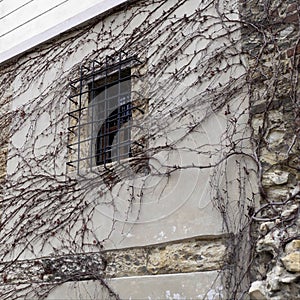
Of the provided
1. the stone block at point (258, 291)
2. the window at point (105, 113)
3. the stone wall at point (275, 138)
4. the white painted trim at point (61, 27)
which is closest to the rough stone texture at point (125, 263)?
the stone wall at point (275, 138)

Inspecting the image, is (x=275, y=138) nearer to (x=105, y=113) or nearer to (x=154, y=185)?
(x=154, y=185)

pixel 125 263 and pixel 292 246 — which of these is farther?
pixel 125 263

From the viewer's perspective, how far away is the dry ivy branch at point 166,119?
337 centimetres

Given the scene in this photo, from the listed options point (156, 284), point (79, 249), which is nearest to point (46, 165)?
point (79, 249)

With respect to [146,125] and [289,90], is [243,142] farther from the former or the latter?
[146,125]

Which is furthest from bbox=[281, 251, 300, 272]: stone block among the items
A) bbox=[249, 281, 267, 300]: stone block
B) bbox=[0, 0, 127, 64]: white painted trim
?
bbox=[0, 0, 127, 64]: white painted trim

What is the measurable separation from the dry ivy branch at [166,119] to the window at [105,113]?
9 cm

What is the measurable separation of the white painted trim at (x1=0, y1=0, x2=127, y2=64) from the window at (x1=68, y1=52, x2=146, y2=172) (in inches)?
17.9

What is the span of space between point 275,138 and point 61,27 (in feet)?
8.03

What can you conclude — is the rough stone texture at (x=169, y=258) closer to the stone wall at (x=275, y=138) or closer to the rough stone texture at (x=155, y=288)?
the rough stone texture at (x=155, y=288)

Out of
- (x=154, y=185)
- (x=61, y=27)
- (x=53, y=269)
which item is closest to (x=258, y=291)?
(x=154, y=185)

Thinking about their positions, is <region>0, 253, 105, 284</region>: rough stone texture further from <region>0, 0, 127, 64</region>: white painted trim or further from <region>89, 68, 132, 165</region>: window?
<region>0, 0, 127, 64</region>: white painted trim

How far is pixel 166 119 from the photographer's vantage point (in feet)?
12.8

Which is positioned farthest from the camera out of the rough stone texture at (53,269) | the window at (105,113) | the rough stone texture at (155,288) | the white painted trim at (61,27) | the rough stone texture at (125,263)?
the white painted trim at (61,27)
